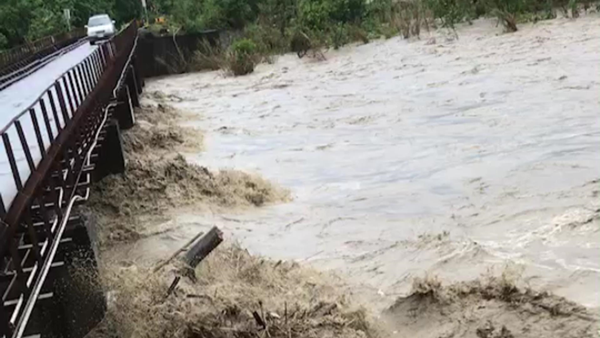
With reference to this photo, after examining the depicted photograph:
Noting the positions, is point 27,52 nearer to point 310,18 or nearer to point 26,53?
point 26,53

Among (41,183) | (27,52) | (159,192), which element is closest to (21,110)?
(159,192)

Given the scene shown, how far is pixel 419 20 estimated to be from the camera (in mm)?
29438

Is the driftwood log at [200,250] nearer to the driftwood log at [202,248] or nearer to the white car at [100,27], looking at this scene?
the driftwood log at [202,248]

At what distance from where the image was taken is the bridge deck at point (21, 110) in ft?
18.9

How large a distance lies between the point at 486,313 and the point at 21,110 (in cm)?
660

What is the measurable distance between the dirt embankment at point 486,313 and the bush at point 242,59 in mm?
22714

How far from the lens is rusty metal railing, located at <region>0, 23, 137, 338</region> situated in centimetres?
430

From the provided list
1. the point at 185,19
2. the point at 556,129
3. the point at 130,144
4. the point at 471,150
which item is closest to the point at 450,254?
the point at 471,150

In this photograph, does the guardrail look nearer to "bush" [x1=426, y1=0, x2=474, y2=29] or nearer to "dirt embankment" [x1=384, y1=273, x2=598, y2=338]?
"dirt embankment" [x1=384, y1=273, x2=598, y2=338]

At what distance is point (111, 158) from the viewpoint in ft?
36.6

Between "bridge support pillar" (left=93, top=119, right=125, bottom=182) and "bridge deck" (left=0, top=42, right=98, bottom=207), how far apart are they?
1.15 meters

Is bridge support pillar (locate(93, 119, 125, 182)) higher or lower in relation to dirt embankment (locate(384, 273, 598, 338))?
higher

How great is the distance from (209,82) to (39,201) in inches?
965

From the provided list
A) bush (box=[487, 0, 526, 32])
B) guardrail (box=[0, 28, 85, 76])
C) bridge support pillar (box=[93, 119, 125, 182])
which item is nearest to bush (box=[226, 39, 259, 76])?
guardrail (box=[0, 28, 85, 76])
